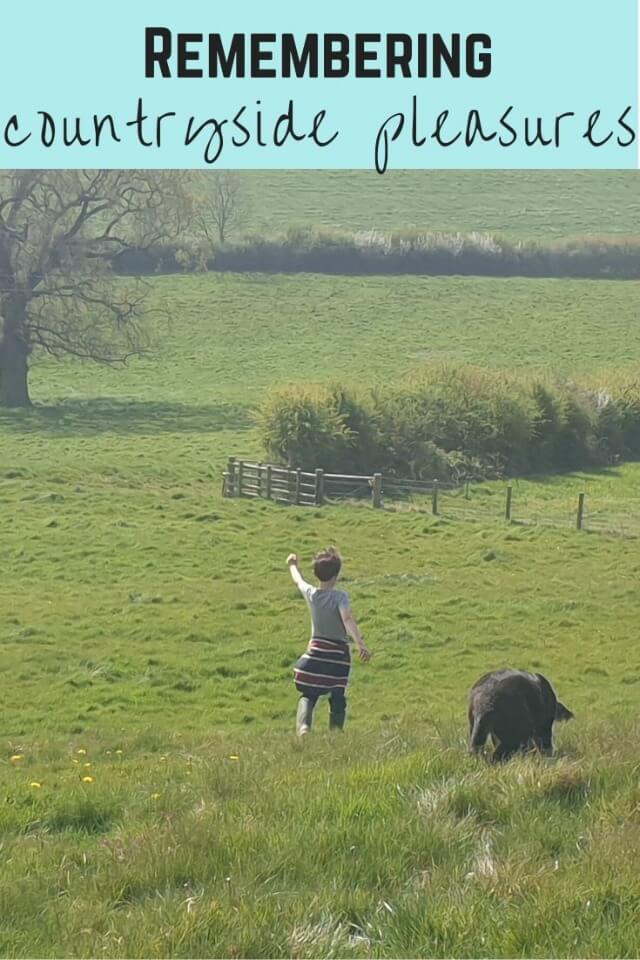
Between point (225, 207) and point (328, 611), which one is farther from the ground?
point (225, 207)

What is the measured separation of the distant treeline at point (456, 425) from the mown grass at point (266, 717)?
8.23ft

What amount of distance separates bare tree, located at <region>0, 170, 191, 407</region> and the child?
48.1m

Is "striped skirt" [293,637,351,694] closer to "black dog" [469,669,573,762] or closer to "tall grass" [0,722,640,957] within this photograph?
"tall grass" [0,722,640,957]

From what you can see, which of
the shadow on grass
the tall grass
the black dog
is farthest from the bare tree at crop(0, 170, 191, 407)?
the tall grass

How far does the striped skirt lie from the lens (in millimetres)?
10414

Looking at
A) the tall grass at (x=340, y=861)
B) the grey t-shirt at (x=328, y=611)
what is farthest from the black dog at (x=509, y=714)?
the grey t-shirt at (x=328, y=611)

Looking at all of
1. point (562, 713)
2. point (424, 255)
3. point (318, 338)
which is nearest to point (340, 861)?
point (562, 713)

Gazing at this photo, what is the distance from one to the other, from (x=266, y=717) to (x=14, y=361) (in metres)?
43.4

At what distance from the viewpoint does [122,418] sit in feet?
181

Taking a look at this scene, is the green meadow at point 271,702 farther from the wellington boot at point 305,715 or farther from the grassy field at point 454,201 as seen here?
the grassy field at point 454,201

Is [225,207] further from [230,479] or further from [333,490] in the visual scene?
[333,490]

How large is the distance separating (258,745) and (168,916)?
546 centimetres

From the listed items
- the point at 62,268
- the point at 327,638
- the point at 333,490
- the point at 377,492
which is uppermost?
the point at 62,268

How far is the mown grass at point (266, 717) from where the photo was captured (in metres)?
5.28
